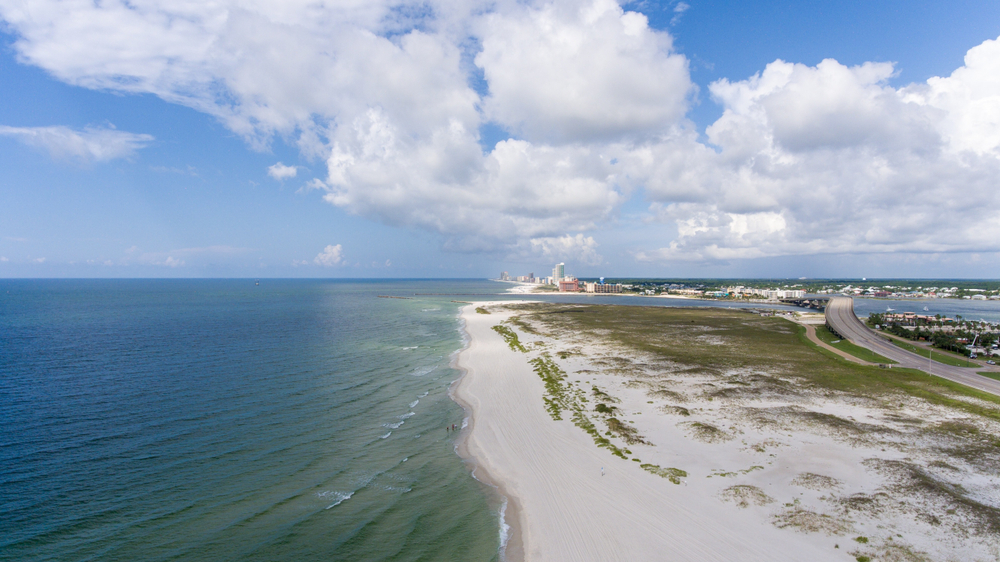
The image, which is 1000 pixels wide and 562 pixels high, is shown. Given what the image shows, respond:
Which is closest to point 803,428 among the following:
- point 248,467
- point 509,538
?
point 509,538

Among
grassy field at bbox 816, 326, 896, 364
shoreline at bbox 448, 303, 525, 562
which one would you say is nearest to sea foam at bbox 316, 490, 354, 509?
shoreline at bbox 448, 303, 525, 562

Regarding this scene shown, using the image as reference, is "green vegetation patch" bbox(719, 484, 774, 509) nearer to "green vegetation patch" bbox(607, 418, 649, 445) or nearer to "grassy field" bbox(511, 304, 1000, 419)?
"green vegetation patch" bbox(607, 418, 649, 445)

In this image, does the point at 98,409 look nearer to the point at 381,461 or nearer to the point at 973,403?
the point at 381,461

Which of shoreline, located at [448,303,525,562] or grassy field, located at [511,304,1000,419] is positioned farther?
grassy field, located at [511,304,1000,419]

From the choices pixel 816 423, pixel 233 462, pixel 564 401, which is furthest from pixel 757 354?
pixel 233 462

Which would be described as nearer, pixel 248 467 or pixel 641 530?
pixel 641 530

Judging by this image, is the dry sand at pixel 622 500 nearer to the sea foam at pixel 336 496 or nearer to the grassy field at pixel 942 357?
the sea foam at pixel 336 496
